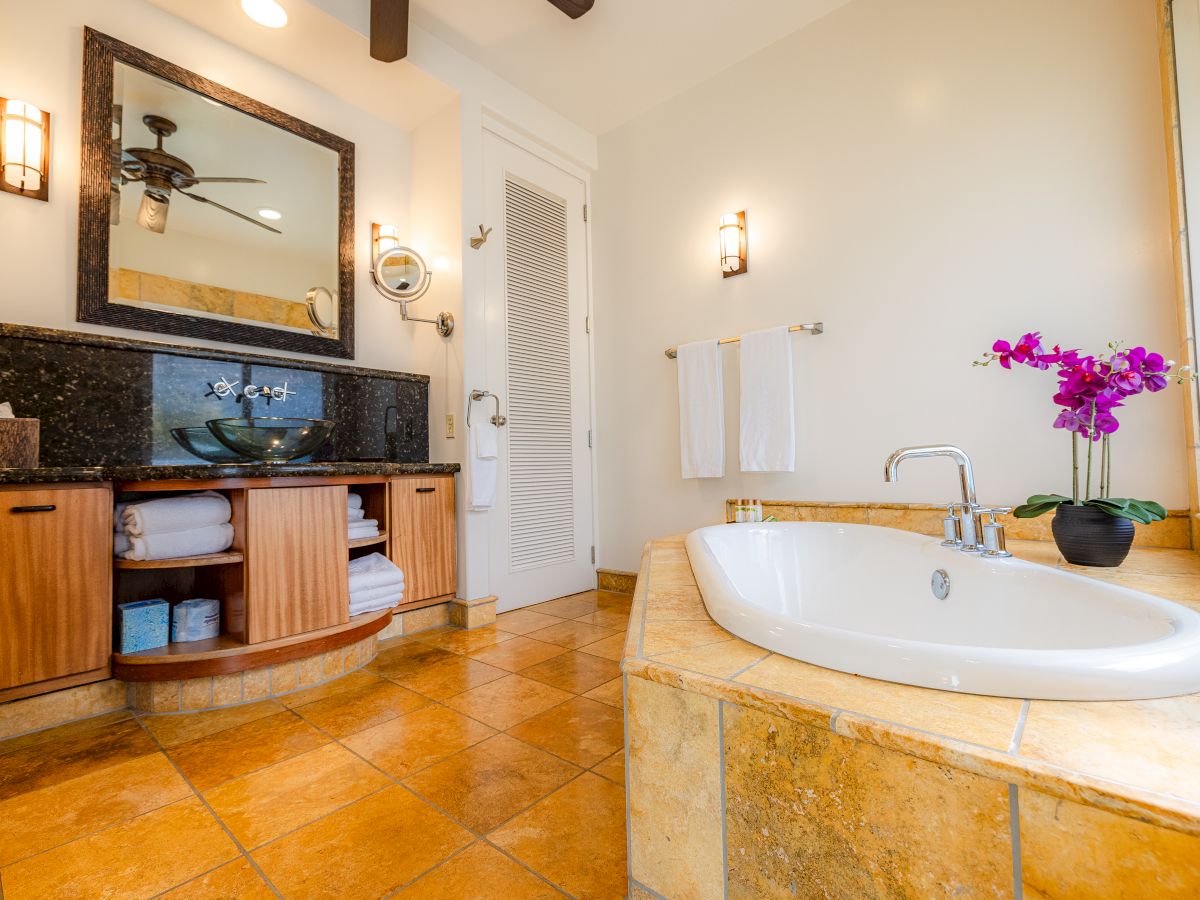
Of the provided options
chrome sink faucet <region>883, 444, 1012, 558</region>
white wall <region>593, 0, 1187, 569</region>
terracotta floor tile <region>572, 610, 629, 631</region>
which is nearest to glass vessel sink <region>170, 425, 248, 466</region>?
terracotta floor tile <region>572, 610, 629, 631</region>

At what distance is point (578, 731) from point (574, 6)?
2693mm

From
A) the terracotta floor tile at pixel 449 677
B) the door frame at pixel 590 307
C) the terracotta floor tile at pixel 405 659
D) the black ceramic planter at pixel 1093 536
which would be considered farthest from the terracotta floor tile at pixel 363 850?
the door frame at pixel 590 307

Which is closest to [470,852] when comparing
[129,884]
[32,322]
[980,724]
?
[129,884]

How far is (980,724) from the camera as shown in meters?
0.58

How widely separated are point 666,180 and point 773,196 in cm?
68

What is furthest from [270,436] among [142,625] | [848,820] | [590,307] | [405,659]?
[848,820]

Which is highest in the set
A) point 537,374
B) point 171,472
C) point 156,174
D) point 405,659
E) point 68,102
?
point 68,102

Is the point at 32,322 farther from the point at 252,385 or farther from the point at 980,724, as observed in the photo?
the point at 980,724

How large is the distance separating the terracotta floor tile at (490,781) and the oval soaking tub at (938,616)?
630 mm

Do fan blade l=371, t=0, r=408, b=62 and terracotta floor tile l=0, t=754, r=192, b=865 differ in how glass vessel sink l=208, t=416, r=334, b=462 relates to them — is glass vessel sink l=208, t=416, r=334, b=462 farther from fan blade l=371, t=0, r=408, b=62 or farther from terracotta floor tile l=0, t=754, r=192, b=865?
fan blade l=371, t=0, r=408, b=62

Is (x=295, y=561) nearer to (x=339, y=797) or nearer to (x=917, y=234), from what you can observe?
(x=339, y=797)

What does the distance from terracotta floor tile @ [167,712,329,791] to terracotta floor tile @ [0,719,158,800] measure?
0.41 ft

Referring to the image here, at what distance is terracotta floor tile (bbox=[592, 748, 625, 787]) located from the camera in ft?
4.20

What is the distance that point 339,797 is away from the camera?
4.03ft
